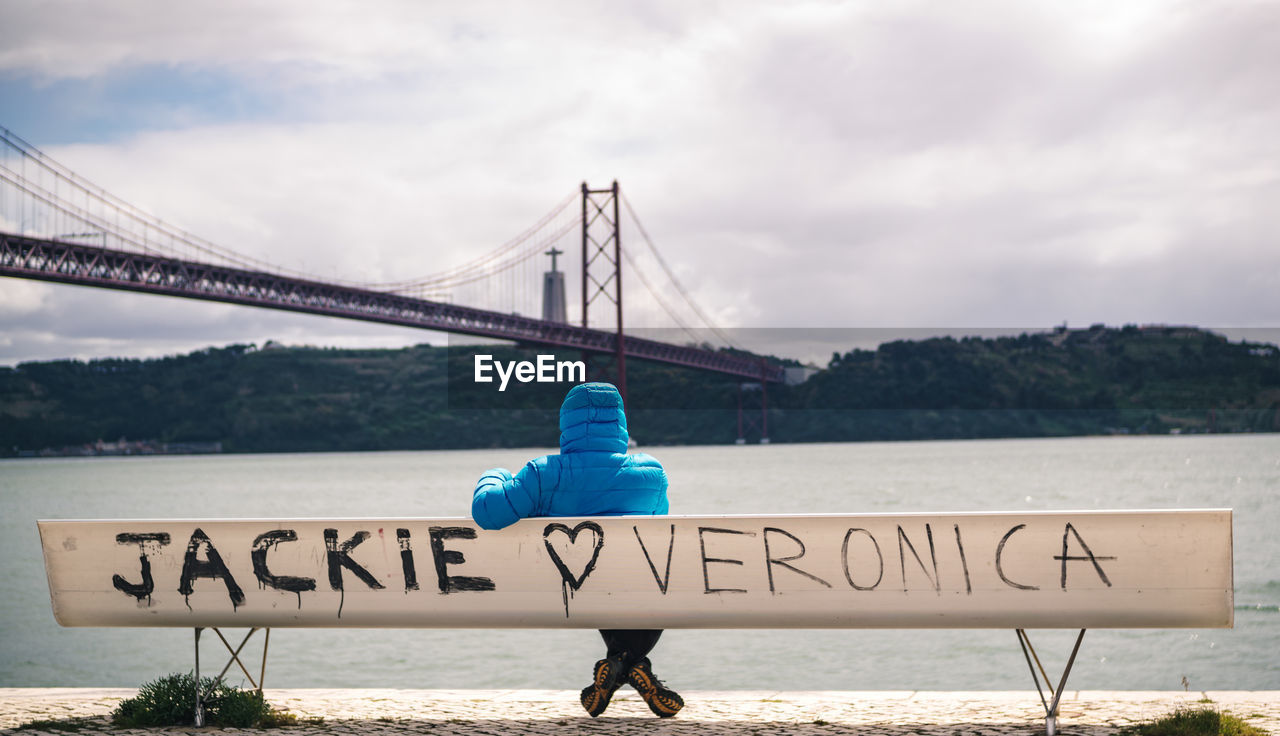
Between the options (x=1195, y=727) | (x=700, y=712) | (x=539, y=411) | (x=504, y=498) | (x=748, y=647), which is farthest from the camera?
(x=539, y=411)

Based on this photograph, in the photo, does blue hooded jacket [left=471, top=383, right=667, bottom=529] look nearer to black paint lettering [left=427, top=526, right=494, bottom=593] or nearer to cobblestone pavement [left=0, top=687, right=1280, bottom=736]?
black paint lettering [left=427, top=526, right=494, bottom=593]

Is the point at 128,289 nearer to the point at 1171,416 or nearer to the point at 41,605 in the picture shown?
the point at 41,605

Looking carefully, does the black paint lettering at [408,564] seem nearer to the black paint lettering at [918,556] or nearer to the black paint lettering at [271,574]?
the black paint lettering at [271,574]

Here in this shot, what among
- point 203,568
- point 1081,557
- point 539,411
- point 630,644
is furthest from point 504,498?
point 539,411

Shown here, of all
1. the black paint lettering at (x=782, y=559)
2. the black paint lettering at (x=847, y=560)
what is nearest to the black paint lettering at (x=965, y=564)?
the black paint lettering at (x=847, y=560)

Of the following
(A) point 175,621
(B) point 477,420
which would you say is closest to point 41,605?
(A) point 175,621

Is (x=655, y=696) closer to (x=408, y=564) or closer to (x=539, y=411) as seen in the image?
(x=408, y=564)

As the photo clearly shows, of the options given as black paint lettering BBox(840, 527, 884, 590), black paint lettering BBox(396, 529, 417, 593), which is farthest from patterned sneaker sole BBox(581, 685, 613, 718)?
black paint lettering BBox(840, 527, 884, 590)
